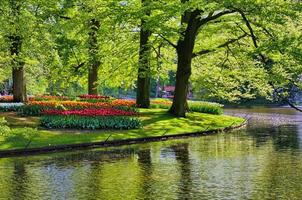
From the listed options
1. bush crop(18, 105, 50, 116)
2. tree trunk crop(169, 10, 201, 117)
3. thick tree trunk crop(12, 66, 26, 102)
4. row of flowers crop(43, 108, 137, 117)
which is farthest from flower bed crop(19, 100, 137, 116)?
thick tree trunk crop(12, 66, 26, 102)

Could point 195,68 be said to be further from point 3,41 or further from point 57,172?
point 57,172

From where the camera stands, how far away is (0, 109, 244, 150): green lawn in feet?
68.1

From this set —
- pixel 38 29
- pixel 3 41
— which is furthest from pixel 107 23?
pixel 3 41

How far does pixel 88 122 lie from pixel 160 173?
10399 millimetres

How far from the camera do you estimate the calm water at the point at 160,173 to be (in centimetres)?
1268

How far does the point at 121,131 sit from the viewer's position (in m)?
25.4

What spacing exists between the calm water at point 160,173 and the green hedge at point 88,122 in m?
3.34

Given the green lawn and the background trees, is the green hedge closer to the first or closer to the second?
the green lawn

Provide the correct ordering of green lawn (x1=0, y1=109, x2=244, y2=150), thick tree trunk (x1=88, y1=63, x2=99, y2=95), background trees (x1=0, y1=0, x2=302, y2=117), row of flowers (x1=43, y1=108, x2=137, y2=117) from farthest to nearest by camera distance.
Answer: thick tree trunk (x1=88, y1=63, x2=99, y2=95) → row of flowers (x1=43, y1=108, x2=137, y2=117) → background trees (x1=0, y1=0, x2=302, y2=117) → green lawn (x1=0, y1=109, x2=244, y2=150)

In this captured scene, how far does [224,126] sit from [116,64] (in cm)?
905

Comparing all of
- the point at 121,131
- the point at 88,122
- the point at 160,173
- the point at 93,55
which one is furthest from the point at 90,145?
the point at 93,55

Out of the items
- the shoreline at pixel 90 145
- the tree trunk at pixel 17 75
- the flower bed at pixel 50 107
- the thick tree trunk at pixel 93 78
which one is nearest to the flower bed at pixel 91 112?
the flower bed at pixel 50 107

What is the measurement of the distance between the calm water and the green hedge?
3.34 m

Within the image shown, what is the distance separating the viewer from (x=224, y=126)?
105 feet
